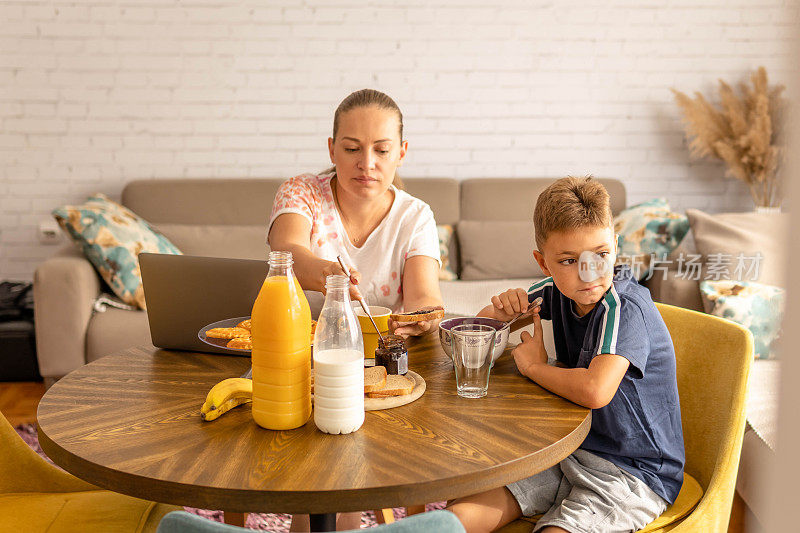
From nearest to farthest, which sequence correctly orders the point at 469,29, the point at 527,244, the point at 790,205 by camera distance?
the point at 790,205 < the point at 527,244 < the point at 469,29

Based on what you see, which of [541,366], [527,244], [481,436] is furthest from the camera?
[527,244]

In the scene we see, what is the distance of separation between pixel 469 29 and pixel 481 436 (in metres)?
3.15

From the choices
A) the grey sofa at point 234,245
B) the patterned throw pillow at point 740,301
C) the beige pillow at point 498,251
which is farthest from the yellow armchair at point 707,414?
the beige pillow at point 498,251

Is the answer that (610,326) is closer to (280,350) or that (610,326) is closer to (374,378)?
(374,378)

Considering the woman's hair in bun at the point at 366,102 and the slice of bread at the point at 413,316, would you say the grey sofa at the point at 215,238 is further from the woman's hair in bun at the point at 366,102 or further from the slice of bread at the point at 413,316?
the slice of bread at the point at 413,316

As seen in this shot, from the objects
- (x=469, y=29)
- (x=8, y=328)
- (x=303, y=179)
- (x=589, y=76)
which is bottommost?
(x=8, y=328)

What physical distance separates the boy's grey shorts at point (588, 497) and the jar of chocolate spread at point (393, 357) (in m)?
0.29

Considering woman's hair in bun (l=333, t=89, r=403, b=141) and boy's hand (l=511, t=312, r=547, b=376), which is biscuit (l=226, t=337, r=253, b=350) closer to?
boy's hand (l=511, t=312, r=547, b=376)

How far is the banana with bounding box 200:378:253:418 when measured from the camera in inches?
42.5

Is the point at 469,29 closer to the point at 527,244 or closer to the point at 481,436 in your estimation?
the point at 527,244

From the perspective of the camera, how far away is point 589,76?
12.6ft

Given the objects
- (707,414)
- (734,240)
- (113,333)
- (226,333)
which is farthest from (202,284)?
(734,240)

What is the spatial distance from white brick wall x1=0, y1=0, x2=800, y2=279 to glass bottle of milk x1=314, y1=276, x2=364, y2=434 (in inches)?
115

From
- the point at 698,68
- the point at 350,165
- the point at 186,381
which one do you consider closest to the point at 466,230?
the point at 698,68
